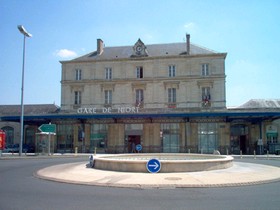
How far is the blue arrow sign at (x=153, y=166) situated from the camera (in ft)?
45.3

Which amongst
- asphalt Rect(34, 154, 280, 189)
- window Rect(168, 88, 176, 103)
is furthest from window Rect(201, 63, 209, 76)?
asphalt Rect(34, 154, 280, 189)

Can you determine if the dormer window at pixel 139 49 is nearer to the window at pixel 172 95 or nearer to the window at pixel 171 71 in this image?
the window at pixel 171 71

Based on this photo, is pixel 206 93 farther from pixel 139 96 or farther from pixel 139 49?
pixel 139 49

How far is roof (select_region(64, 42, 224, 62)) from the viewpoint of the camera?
1796 inches

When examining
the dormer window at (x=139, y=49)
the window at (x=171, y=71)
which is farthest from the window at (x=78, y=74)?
the window at (x=171, y=71)

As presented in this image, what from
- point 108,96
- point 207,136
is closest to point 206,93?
point 207,136

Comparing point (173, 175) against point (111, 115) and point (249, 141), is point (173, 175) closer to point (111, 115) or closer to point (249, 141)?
point (111, 115)

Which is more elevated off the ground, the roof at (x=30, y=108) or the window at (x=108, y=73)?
the window at (x=108, y=73)

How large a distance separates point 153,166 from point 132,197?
4935 mm

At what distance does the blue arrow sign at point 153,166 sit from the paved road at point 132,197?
138 inches

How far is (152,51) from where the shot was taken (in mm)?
47281

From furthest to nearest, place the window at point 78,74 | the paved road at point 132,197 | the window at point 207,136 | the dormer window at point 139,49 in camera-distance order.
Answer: the window at point 78,74 → the dormer window at point 139,49 → the window at point 207,136 → the paved road at point 132,197

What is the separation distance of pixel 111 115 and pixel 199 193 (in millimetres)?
29698

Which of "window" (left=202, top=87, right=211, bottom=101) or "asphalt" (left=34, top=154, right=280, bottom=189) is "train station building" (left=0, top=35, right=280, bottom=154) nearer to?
"window" (left=202, top=87, right=211, bottom=101)
